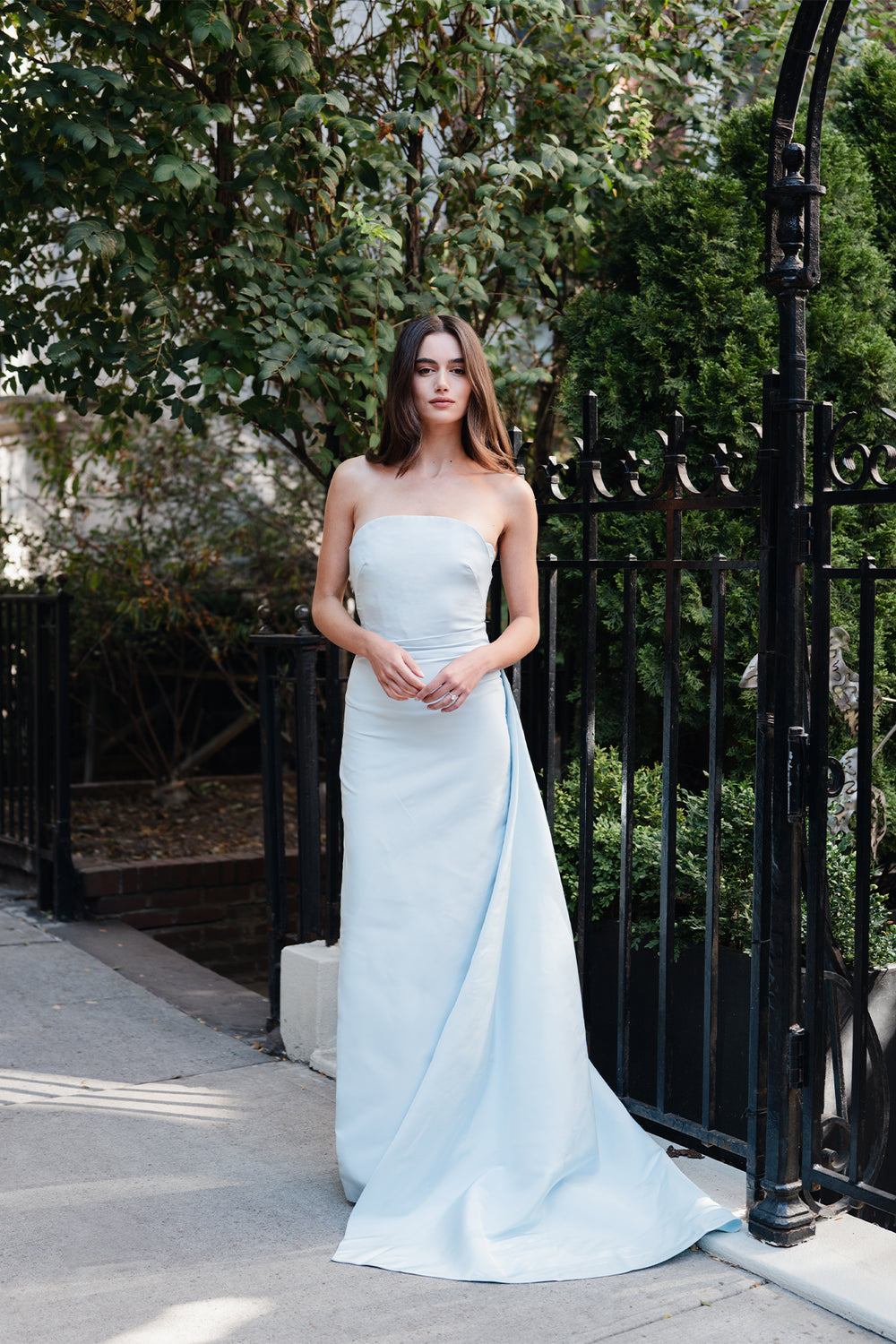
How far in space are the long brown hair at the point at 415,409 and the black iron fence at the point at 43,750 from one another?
3.01 meters

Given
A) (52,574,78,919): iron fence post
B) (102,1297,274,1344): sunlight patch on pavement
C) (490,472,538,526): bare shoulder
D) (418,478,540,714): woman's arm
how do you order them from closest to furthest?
(102,1297,274,1344): sunlight patch on pavement < (418,478,540,714): woman's arm < (490,472,538,526): bare shoulder < (52,574,78,919): iron fence post

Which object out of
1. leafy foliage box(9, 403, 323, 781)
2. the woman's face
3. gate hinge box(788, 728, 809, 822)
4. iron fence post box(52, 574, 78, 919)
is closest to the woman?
the woman's face

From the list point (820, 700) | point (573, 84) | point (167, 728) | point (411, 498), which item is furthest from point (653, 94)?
point (167, 728)

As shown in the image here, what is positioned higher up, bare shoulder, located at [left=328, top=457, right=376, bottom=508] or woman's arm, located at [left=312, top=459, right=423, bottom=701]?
bare shoulder, located at [left=328, top=457, right=376, bottom=508]

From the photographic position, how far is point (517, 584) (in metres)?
3.09

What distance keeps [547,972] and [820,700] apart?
883mm

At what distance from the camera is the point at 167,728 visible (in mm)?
8797

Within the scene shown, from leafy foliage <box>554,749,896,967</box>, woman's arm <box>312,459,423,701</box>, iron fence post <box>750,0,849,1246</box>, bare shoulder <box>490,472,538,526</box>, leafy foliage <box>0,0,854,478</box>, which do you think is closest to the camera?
iron fence post <box>750,0,849,1246</box>

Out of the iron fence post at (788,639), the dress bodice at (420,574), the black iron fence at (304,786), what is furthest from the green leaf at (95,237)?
the iron fence post at (788,639)

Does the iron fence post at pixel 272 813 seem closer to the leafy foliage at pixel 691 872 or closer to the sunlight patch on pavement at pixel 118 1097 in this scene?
the sunlight patch on pavement at pixel 118 1097

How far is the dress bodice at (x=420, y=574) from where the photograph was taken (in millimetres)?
2893

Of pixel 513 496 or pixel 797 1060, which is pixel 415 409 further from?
pixel 797 1060

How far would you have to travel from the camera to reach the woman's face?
294cm

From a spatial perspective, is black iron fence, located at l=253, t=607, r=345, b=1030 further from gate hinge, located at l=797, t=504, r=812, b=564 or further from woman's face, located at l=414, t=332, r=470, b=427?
gate hinge, located at l=797, t=504, r=812, b=564
